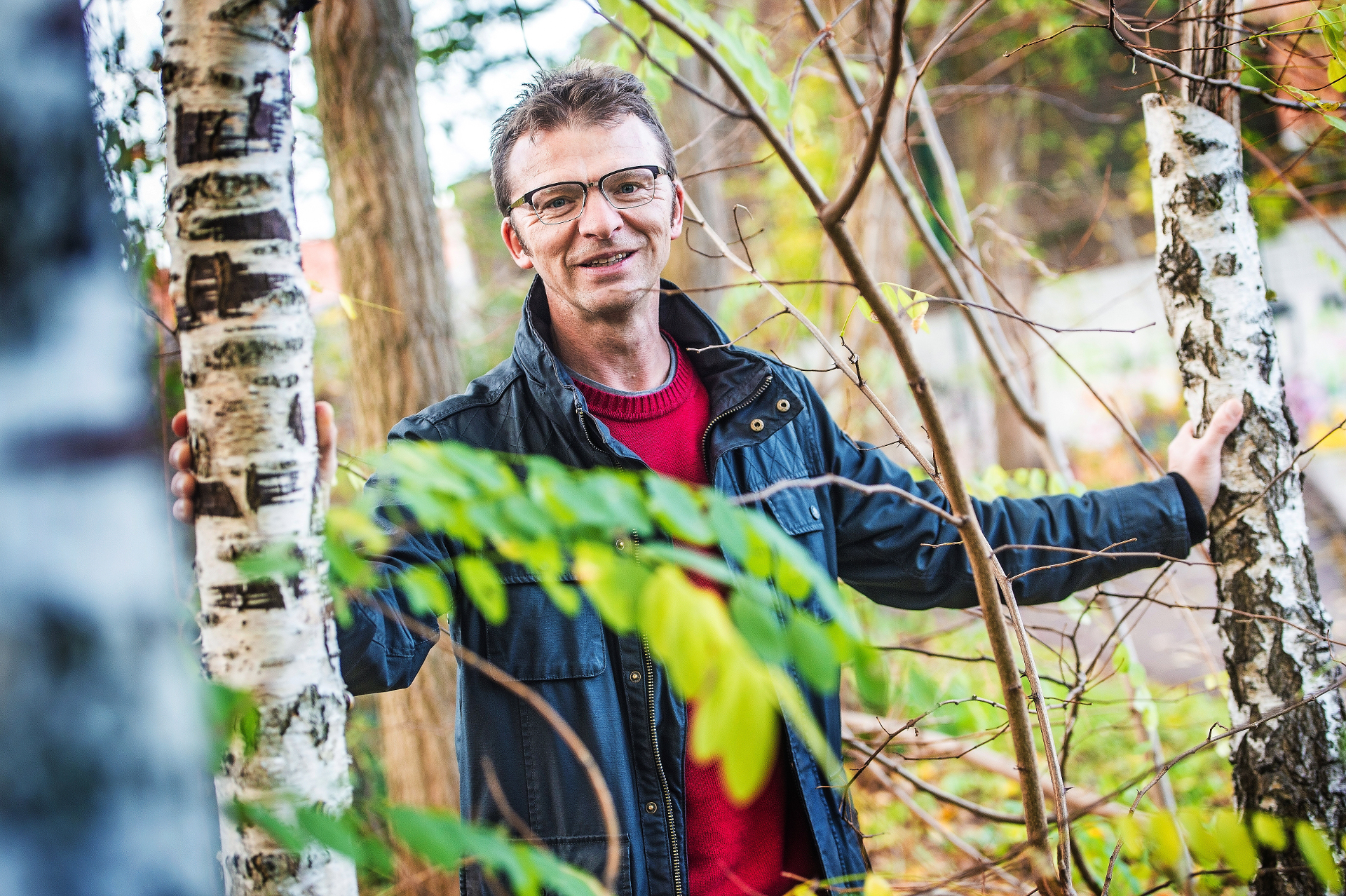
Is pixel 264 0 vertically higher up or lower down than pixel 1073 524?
higher up

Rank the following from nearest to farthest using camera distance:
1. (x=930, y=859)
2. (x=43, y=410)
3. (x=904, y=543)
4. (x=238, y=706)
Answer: (x=43, y=410), (x=238, y=706), (x=904, y=543), (x=930, y=859)

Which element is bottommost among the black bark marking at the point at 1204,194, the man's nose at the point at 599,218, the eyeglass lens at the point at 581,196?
the black bark marking at the point at 1204,194

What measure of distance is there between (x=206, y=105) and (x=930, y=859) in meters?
3.97

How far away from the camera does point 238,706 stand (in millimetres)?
862

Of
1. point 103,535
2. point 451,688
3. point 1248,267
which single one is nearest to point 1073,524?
point 1248,267

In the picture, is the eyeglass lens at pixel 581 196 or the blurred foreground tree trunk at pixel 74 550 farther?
the eyeglass lens at pixel 581 196

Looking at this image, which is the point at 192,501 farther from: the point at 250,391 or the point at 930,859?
the point at 930,859

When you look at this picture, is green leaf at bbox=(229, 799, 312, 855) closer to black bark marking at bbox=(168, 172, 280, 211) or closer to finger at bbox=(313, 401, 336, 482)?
finger at bbox=(313, 401, 336, 482)

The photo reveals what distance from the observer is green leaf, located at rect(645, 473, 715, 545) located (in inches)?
27.6

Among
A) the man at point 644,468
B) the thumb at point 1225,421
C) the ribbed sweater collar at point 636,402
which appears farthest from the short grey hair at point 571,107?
the thumb at point 1225,421

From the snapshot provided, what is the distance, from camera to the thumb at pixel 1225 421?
1830mm

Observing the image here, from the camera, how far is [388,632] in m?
1.43

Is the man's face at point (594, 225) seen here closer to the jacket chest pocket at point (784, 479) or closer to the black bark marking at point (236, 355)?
the jacket chest pocket at point (784, 479)

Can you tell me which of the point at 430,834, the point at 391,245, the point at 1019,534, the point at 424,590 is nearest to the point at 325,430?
the point at 424,590
